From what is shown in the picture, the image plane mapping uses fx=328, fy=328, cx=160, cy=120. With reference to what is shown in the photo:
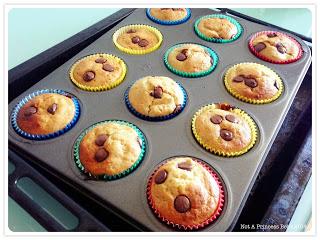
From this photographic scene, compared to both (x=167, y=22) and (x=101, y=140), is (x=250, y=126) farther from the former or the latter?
(x=167, y=22)

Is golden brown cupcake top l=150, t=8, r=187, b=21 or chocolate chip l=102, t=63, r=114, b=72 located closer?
chocolate chip l=102, t=63, r=114, b=72

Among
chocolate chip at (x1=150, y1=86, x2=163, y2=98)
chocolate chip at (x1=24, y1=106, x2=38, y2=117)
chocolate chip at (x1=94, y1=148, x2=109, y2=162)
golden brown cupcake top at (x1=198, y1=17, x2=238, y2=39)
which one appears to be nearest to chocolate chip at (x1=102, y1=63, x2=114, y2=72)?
chocolate chip at (x1=150, y1=86, x2=163, y2=98)

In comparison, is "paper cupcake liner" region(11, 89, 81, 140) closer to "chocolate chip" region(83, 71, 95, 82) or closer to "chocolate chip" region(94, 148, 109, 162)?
"chocolate chip" region(83, 71, 95, 82)

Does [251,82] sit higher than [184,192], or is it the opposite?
[251,82]

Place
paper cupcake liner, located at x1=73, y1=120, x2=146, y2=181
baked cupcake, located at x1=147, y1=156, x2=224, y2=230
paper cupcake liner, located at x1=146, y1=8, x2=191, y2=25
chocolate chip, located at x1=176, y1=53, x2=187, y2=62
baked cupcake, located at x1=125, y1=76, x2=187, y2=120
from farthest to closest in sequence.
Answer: paper cupcake liner, located at x1=146, y1=8, x2=191, y2=25 → chocolate chip, located at x1=176, y1=53, x2=187, y2=62 → baked cupcake, located at x1=125, y1=76, x2=187, y2=120 → paper cupcake liner, located at x1=73, y1=120, x2=146, y2=181 → baked cupcake, located at x1=147, y1=156, x2=224, y2=230

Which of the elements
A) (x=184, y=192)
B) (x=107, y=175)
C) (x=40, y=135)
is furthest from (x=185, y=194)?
(x=40, y=135)

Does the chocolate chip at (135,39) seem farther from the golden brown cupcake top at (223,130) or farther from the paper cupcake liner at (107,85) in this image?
the golden brown cupcake top at (223,130)

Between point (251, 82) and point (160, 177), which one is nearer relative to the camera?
point (160, 177)
